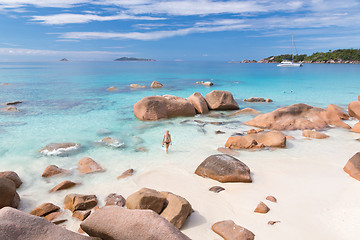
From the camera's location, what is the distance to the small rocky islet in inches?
154

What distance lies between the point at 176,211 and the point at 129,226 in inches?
67.4

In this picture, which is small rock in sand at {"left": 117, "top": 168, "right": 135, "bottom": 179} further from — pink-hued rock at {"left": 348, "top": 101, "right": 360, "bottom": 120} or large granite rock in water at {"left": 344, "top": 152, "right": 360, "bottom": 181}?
pink-hued rock at {"left": 348, "top": 101, "right": 360, "bottom": 120}

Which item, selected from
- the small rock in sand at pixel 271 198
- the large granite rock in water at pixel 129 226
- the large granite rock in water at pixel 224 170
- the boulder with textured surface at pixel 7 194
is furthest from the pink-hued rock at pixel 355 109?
the boulder with textured surface at pixel 7 194

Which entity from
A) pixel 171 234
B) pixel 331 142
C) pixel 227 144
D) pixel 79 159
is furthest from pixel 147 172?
pixel 331 142

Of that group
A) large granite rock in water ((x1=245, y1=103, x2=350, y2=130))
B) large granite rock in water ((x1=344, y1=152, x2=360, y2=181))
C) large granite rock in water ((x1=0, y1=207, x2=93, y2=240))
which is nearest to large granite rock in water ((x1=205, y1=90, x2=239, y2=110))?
large granite rock in water ((x1=245, y1=103, x2=350, y2=130))

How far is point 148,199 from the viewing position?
18.7 ft

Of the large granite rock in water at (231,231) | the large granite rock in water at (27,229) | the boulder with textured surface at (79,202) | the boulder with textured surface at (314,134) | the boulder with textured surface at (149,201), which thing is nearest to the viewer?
the large granite rock in water at (27,229)

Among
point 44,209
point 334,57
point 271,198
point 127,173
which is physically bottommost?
point 127,173

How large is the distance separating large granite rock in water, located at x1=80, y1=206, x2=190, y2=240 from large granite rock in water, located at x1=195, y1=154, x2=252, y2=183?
3.86 m

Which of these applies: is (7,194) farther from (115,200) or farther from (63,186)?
(115,200)

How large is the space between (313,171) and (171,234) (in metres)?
6.46

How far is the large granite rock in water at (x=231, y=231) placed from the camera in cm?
509

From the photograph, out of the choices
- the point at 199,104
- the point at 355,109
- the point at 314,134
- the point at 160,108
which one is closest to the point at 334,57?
the point at 355,109

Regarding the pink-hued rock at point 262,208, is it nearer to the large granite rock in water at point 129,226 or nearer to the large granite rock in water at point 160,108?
the large granite rock in water at point 129,226
